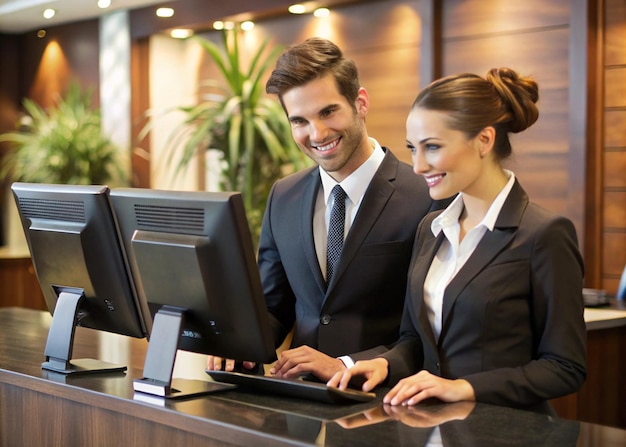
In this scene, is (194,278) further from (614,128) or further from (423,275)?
(614,128)

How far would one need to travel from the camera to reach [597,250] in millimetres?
5949

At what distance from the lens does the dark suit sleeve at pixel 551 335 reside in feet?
7.06

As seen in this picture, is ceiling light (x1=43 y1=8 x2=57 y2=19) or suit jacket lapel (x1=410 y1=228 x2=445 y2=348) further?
ceiling light (x1=43 y1=8 x2=57 y2=19)

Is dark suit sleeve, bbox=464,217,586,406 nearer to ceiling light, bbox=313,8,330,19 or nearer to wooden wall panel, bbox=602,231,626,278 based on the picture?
wooden wall panel, bbox=602,231,626,278

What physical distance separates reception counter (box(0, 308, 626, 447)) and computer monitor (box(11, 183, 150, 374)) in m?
0.11

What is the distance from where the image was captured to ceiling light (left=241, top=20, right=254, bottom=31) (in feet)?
27.0

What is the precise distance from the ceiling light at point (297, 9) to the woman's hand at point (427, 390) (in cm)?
559

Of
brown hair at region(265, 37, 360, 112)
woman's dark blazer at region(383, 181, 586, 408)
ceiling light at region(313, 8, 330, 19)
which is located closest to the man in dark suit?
brown hair at region(265, 37, 360, 112)

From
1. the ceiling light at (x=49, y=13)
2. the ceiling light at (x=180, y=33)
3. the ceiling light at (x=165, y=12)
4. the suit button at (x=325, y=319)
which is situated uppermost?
the ceiling light at (x=49, y=13)

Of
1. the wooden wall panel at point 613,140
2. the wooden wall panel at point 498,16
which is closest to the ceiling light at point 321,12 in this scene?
the wooden wall panel at point 498,16

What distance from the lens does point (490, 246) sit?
2.25 meters

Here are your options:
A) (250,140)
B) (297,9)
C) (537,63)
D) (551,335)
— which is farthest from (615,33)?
(551,335)

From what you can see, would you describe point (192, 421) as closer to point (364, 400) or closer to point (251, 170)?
point (364, 400)

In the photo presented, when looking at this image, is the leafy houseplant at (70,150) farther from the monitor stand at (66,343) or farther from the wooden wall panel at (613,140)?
the monitor stand at (66,343)
